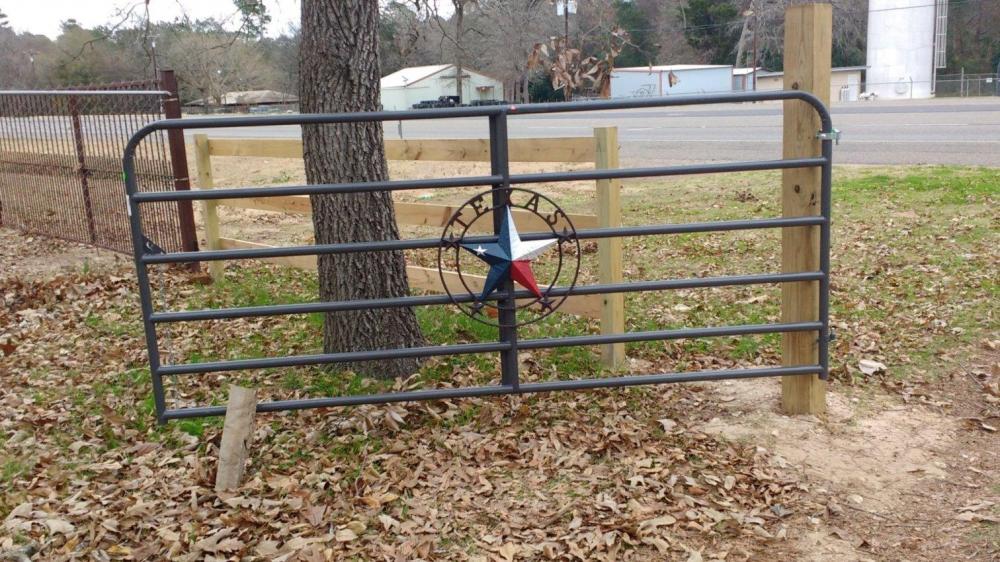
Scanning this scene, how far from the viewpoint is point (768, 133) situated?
63.6 feet

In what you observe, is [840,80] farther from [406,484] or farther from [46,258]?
[406,484]

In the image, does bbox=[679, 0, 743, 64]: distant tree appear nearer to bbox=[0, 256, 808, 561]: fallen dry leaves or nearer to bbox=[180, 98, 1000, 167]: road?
bbox=[180, 98, 1000, 167]: road

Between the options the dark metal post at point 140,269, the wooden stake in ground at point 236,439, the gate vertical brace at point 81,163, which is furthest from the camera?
the gate vertical brace at point 81,163

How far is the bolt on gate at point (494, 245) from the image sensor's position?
14.1 feet

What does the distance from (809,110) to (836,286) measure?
288 centimetres

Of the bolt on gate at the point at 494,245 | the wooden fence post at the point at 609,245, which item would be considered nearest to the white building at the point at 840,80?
the wooden fence post at the point at 609,245

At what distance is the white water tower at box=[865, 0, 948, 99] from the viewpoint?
47.8m

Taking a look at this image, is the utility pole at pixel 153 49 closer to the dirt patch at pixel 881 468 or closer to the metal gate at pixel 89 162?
the metal gate at pixel 89 162

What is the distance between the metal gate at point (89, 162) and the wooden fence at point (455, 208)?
45 cm

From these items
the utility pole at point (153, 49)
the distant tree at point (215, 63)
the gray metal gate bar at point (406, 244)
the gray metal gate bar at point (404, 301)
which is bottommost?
the gray metal gate bar at point (404, 301)

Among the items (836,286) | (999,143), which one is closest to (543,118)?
(999,143)

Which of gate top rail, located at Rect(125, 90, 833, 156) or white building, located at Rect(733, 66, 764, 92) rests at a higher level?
white building, located at Rect(733, 66, 764, 92)

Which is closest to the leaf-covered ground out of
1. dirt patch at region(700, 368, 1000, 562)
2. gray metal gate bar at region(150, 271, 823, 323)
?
dirt patch at region(700, 368, 1000, 562)

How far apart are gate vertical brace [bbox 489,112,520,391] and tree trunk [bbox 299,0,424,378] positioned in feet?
3.00
